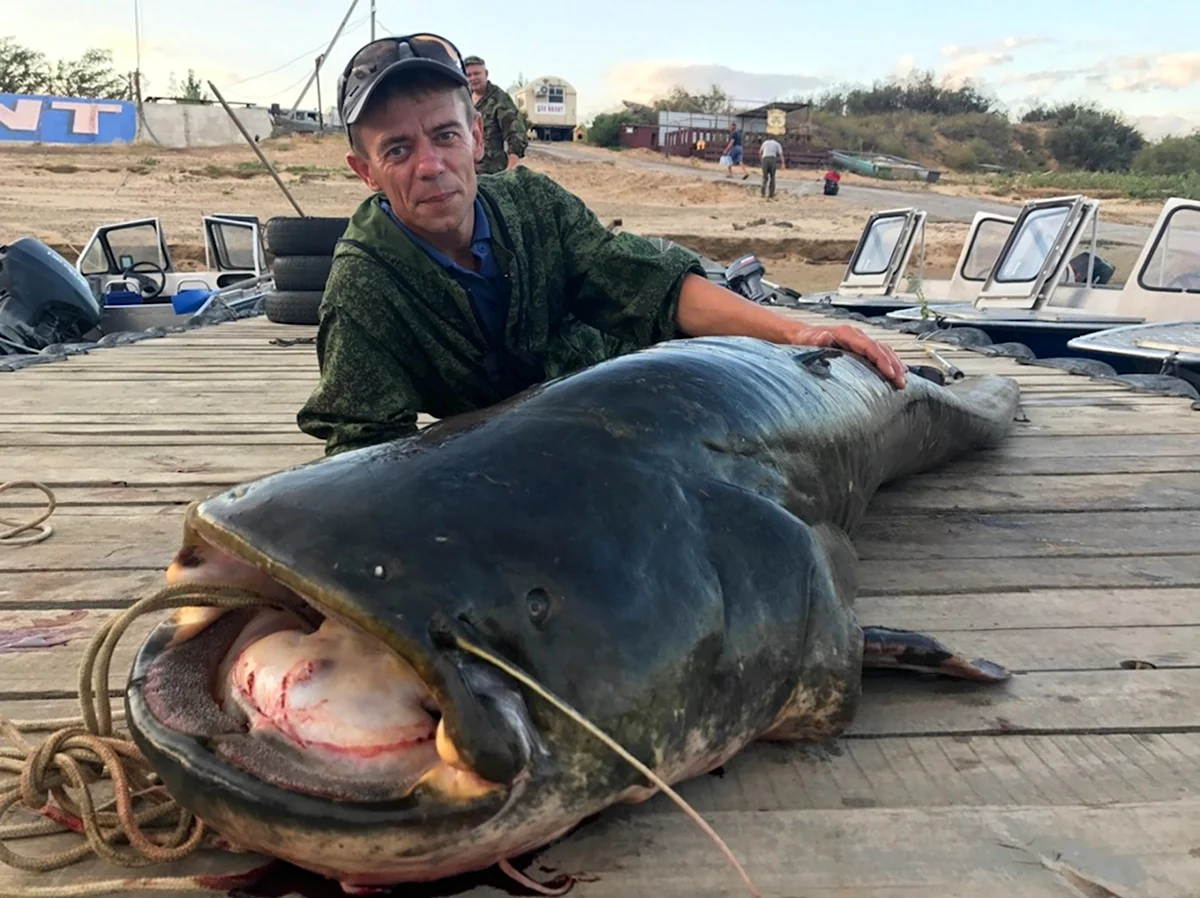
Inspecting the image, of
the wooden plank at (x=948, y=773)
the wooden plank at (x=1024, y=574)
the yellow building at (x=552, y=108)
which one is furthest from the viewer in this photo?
the yellow building at (x=552, y=108)

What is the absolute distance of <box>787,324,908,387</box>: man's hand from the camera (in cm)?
264

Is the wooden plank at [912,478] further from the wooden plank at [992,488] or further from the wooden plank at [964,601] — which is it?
the wooden plank at [964,601]

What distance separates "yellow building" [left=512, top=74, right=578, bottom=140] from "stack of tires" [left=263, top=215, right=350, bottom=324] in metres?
55.4

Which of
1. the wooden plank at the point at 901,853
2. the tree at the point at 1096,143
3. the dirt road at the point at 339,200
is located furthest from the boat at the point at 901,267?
the tree at the point at 1096,143

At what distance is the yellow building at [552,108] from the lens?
61156 millimetres

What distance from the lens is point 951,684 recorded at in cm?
187

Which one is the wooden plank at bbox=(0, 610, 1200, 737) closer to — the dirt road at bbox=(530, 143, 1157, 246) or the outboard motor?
the outboard motor

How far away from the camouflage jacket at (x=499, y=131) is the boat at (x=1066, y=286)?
380 cm

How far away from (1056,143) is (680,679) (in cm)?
6655

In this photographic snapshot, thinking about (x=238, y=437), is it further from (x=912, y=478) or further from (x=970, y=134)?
(x=970, y=134)

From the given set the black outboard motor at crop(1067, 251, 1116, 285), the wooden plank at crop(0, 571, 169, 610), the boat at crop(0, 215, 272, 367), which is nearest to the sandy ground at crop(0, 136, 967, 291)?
the boat at crop(0, 215, 272, 367)

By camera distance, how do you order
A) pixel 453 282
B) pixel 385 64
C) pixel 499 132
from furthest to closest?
pixel 499 132 → pixel 453 282 → pixel 385 64

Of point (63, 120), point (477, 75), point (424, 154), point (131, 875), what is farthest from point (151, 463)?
point (63, 120)

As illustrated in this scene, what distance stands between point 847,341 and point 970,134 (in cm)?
6777
